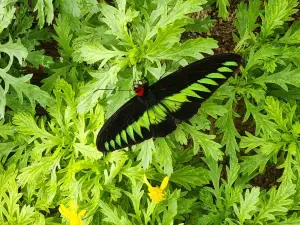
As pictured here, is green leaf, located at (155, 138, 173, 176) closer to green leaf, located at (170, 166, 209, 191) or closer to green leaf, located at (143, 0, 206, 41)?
green leaf, located at (170, 166, 209, 191)

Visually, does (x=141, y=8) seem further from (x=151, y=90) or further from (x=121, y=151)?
(x=121, y=151)

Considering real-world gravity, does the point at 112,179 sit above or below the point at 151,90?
below

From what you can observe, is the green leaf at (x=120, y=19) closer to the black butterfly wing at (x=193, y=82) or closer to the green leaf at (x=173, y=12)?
the green leaf at (x=173, y=12)

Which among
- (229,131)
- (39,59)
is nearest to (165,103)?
(229,131)

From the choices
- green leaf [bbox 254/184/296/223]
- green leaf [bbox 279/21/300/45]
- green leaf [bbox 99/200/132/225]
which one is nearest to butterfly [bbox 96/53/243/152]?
green leaf [bbox 99/200/132/225]

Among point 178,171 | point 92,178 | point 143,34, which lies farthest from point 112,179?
point 143,34

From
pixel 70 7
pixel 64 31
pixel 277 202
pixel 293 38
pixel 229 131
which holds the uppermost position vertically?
pixel 70 7

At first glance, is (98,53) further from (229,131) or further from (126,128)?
(229,131)
